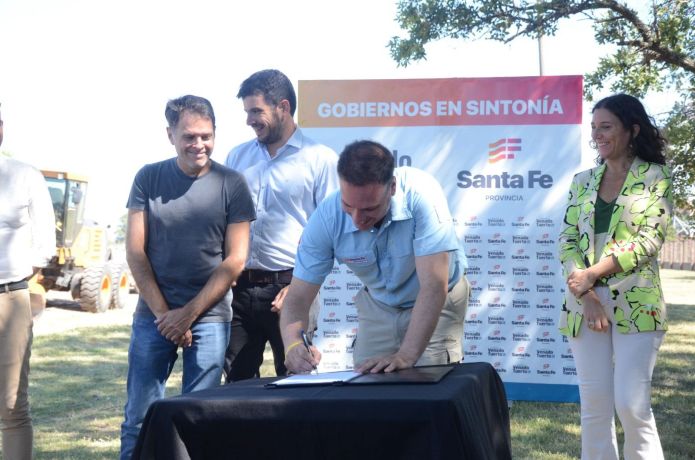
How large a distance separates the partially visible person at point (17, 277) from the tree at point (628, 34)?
6.05m

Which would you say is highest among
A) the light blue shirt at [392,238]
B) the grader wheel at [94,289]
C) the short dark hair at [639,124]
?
the short dark hair at [639,124]

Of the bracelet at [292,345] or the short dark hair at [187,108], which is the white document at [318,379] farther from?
the short dark hair at [187,108]

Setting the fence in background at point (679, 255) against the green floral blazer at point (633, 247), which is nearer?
the green floral blazer at point (633, 247)

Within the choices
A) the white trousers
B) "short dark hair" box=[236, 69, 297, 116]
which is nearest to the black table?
the white trousers

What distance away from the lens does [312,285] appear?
3439 millimetres

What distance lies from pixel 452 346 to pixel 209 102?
153cm

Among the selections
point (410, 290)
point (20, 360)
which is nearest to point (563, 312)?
point (410, 290)

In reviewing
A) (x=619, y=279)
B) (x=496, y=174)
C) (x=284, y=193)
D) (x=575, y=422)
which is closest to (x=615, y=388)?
(x=619, y=279)

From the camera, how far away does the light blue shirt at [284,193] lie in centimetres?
445

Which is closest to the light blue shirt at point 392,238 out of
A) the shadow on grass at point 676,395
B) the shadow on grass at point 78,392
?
the shadow on grass at point 676,395

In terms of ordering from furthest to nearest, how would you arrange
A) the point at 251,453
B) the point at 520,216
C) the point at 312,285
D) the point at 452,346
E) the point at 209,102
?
the point at 520,216 < the point at 209,102 < the point at 452,346 < the point at 312,285 < the point at 251,453

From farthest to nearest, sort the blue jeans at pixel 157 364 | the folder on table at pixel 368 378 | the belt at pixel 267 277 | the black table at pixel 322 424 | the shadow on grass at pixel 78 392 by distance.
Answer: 1. the shadow on grass at pixel 78 392
2. the belt at pixel 267 277
3. the blue jeans at pixel 157 364
4. the folder on table at pixel 368 378
5. the black table at pixel 322 424

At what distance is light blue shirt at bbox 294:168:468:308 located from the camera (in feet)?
10.9

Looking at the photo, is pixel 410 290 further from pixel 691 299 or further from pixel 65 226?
pixel 691 299
